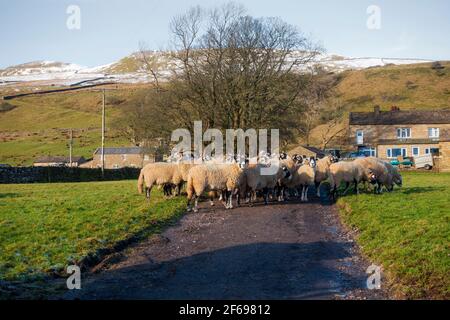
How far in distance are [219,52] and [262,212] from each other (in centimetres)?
2101

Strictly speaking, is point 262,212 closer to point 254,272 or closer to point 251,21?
point 254,272

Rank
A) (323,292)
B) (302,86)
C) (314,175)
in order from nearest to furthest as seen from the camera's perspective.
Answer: (323,292), (314,175), (302,86)

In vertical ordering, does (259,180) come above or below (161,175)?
below

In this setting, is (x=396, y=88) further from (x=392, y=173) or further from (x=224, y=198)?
(x=224, y=198)

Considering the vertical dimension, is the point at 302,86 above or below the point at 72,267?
above

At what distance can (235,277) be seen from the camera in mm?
10398

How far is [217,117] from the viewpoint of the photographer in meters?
37.9

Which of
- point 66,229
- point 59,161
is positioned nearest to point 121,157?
point 59,161

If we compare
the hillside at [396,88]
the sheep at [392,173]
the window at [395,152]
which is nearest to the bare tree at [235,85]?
the sheep at [392,173]

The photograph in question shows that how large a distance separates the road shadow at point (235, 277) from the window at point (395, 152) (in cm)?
6423

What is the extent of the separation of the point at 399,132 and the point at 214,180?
61.5 meters

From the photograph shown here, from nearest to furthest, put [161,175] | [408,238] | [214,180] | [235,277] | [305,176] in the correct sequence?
[235,277] < [408,238] < [214,180] < [161,175] < [305,176]
